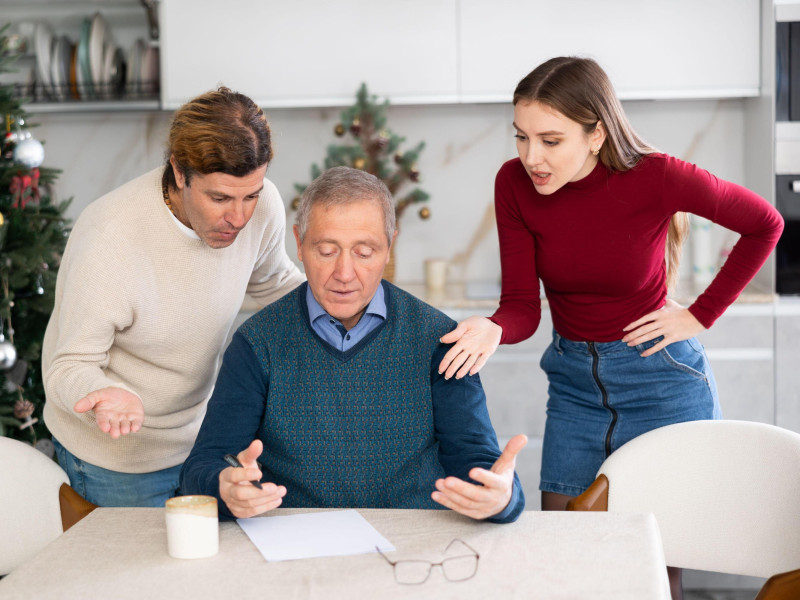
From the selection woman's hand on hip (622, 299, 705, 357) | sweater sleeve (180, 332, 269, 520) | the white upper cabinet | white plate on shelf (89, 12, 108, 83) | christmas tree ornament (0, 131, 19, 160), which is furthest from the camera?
white plate on shelf (89, 12, 108, 83)

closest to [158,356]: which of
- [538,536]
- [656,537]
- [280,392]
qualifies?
[280,392]

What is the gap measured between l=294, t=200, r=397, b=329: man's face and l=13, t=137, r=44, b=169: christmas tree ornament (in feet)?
4.46

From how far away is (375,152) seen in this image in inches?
134

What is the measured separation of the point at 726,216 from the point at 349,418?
92 cm

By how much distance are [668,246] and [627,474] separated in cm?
59

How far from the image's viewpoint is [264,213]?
1.90 m

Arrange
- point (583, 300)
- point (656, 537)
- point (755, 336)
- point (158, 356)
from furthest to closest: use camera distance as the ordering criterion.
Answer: point (755, 336), point (583, 300), point (158, 356), point (656, 537)

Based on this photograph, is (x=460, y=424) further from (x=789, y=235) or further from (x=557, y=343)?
(x=789, y=235)

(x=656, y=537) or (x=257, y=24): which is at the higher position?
(x=257, y=24)

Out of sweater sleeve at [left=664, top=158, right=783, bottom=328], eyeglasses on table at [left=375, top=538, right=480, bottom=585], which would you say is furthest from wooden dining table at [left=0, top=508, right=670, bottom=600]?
sweater sleeve at [left=664, top=158, right=783, bottom=328]

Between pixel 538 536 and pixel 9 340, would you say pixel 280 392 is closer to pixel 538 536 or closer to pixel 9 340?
pixel 538 536

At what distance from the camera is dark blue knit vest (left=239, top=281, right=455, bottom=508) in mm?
1551

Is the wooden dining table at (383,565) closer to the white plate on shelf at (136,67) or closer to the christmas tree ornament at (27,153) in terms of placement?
the christmas tree ornament at (27,153)

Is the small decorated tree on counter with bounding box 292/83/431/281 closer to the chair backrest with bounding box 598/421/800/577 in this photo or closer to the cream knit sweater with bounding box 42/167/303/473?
the cream knit sweater with bounding box 42/167/303/473
